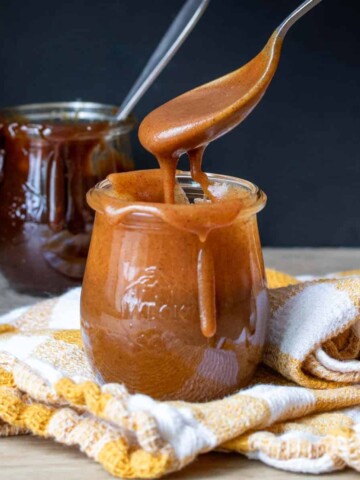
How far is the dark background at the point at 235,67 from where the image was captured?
1.40m

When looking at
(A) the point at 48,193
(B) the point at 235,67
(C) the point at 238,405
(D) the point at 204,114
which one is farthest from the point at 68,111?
(C) the point at 238,405

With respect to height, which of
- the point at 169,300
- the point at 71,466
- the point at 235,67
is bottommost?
the point at 71,466

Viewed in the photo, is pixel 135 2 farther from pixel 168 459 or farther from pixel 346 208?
pixel 168 459

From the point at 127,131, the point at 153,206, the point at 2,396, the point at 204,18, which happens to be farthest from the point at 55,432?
the point at 204,18

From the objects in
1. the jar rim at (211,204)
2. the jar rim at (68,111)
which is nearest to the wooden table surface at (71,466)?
the jar rim at (211,204)

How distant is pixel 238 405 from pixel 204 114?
0.90ft

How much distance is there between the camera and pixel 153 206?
31.0 inches

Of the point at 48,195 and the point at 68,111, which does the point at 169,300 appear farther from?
the point at 68,111

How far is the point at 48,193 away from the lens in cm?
124

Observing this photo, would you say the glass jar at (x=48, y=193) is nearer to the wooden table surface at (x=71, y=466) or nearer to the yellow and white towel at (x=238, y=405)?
the yellow and white towel at (x=238, y=405)

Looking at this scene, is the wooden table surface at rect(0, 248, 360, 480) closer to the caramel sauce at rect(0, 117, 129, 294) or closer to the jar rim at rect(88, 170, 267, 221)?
the jar rim at rect(88, 170, 267, 221)

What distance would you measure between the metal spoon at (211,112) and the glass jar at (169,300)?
0.08 meters

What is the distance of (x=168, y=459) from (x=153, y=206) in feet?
0.74

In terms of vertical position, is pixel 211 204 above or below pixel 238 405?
above
